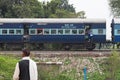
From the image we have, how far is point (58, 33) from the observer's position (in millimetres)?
34406

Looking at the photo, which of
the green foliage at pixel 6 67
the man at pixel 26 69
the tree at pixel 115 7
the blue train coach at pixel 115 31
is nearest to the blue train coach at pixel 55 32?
the blue train coach at pixel 115 31

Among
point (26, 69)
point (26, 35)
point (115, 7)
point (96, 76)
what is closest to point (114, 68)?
point (96, 76)

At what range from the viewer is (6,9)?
55312 millimetres

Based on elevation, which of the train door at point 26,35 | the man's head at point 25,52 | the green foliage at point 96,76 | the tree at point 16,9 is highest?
the tree at point 16,9

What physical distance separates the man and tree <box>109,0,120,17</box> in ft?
152

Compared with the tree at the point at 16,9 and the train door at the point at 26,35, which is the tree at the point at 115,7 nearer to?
the tree at the point at 16,9

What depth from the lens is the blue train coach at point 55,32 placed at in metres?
34.3

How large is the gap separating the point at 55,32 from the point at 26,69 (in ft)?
75.9

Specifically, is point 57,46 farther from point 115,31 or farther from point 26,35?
point 115,31

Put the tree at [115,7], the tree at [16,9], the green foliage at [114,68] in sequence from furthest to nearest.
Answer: the tree at [115,7]
the tree at [16,9]
the green foliage at [114,68]

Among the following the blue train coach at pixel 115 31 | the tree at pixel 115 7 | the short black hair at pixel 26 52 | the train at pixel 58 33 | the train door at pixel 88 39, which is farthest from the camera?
the tree at pixel 115 7

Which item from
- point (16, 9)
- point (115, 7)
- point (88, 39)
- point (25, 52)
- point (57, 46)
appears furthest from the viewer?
point (115, 7)

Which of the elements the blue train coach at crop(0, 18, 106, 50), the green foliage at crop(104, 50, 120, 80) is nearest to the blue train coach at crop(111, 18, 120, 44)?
the blue train coach at crop(0, 18, 106, 50)

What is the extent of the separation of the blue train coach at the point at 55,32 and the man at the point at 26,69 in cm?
2283
